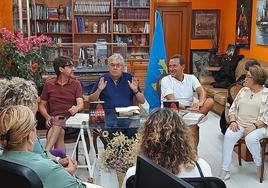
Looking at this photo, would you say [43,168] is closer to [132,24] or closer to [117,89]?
[117,89]

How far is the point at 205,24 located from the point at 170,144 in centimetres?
733

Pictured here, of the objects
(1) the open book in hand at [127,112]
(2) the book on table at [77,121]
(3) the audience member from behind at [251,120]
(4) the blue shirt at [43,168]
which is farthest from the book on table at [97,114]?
(4) the blue shirt at [43,168]

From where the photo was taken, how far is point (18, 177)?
56.4 inches

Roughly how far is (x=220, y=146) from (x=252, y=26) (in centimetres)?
309

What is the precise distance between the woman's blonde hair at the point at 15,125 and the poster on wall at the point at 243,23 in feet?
20.0

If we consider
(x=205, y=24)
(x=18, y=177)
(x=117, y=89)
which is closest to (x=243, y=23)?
(x=205, y=24)

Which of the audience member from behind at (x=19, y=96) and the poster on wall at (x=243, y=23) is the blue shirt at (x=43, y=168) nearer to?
the audience member from behind at (x=19, y=96)

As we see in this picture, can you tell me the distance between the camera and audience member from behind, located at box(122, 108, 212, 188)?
182 centimetres

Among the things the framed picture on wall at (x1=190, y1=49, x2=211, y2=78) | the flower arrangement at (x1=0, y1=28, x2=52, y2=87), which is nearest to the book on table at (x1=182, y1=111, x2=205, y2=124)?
the flower arrangement at (x1=0, y1=28, x2=52, y2=87)

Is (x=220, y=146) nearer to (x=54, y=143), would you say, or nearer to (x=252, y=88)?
(x=252, y=88)

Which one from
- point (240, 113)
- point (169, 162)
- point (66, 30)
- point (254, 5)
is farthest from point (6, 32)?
point (254, 5)

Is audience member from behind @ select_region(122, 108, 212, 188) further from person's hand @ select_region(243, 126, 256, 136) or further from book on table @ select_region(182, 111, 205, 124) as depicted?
person's hand @ select_region(243, 126, 256, 136)

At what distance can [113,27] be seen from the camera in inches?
325

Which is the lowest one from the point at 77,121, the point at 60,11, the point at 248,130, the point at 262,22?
the point at 248,130
